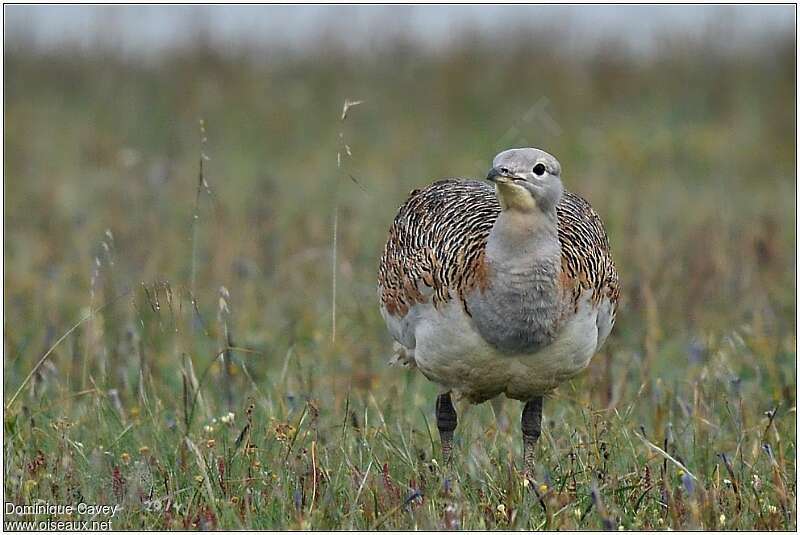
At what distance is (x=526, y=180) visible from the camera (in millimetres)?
3469

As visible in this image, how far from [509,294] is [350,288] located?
265 cm

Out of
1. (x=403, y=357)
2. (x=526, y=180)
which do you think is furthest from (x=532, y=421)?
(x=526, y=180)

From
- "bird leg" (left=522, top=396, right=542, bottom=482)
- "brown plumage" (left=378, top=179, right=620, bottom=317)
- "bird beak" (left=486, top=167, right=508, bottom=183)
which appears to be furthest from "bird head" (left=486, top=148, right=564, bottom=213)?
"bird leg" (left=522, top=396, right=542, bottom=482)

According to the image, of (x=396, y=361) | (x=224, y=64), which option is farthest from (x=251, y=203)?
(x=396, y=361)

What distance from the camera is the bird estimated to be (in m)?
3.54

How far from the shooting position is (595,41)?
Result: 412 inches

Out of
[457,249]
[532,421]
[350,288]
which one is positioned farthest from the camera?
[350,288]

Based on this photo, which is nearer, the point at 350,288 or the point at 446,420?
the point at 446,420

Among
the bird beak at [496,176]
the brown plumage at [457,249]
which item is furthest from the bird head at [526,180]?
the brown plumage at [457,249]

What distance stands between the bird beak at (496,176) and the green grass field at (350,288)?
590 millimetres

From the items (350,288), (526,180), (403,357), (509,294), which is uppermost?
(526,180)

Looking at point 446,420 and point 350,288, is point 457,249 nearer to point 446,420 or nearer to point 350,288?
point 446,420

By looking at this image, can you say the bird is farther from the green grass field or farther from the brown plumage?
the green grass field

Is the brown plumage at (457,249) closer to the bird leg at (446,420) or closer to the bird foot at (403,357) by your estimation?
the bird foot at (403,357)
